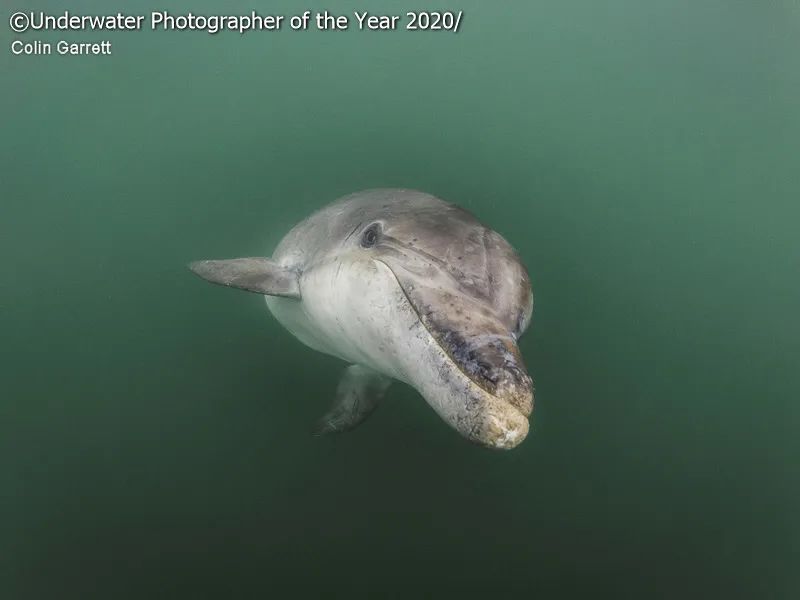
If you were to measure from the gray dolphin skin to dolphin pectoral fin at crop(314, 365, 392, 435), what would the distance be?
4.33 ft

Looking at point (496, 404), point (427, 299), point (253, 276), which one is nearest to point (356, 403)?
point (253, 276)

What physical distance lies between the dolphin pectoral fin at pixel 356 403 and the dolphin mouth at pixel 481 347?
10.5ft

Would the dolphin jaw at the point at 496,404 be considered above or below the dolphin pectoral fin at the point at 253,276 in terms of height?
below

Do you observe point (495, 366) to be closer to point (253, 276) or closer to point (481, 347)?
point (481, 347)

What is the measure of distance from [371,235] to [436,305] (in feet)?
3.50

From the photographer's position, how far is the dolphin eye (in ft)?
11.9

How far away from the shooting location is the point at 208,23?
1023 centimetres

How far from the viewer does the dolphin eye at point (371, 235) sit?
3.63 m

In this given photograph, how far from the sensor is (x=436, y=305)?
283 centimetres

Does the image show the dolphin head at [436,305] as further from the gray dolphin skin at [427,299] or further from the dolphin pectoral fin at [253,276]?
the dolphin pectoral fin at [253,276]

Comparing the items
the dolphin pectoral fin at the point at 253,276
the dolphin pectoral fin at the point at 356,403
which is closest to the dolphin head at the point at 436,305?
the dolphin pectoral fin at the point at 253,276

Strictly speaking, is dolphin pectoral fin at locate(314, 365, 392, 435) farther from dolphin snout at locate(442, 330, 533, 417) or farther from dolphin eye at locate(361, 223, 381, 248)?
dolphin snout at locate(442, 330, 533, 417)

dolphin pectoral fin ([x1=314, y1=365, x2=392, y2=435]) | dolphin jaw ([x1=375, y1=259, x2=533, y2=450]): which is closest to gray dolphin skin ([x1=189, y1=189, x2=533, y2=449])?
dolphin jaw ([x1=375, y1=259, x2=533, y2=450])

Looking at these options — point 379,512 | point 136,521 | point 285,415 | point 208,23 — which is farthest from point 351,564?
point 208,23
